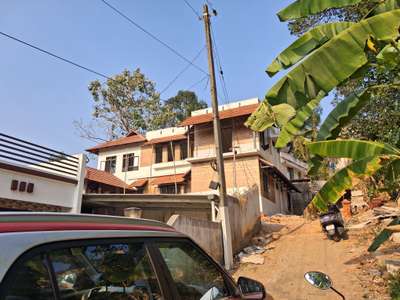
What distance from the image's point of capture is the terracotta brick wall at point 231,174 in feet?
71.0

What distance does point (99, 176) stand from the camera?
23109 millimetres

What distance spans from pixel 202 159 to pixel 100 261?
21.5 metres

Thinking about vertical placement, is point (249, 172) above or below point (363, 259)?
above

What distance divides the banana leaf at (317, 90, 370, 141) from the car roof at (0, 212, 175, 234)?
3.90 m

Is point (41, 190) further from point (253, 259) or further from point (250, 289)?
Result: point (250, 289)

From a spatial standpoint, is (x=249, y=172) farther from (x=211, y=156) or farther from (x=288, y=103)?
(x=288, y=103)

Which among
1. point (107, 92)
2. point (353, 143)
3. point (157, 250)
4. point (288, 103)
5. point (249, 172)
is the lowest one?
point (157, 250)

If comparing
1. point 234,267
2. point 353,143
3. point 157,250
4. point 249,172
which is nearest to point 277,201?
point 249,172

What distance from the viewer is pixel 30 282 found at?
55.0 inches

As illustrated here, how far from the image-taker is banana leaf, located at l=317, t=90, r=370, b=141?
5.06m

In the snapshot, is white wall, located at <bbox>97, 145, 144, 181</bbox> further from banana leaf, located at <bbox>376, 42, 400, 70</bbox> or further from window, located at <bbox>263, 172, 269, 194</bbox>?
banana leaf, located at <bbox>376, 42, 400, 70</bbox>

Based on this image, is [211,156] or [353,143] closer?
[353,143]

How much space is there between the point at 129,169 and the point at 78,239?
27.6 meters

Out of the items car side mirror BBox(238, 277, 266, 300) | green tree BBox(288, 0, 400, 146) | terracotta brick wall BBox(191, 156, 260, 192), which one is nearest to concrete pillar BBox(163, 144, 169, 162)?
terracotta brick wall BBox(191, 156, 260, 192)
